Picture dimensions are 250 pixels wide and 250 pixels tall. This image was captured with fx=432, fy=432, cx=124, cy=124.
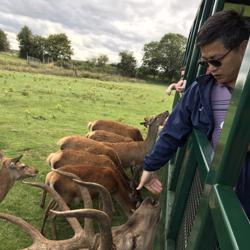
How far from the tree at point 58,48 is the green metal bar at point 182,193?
6578 cm

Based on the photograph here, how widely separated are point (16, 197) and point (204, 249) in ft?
18.1

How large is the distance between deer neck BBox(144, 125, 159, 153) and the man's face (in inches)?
235

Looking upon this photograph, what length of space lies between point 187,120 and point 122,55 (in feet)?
204

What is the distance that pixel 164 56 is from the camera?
59.5 meters

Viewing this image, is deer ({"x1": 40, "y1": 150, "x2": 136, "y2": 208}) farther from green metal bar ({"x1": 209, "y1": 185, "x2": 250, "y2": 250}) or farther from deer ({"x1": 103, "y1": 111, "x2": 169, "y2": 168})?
green metal bar ({"x1": 209, "y1": 185, "x2": 250, "y2": 250})

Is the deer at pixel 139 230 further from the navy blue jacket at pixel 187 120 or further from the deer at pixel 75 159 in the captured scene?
the deer at pixel 75 159

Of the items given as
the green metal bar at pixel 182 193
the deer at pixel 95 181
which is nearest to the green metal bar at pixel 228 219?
the green metal bar at pixel 182 193

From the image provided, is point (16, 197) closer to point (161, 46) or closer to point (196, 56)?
point (196, 56)

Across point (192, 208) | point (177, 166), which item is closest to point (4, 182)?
point (177, 166)

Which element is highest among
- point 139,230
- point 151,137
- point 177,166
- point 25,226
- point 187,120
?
point 187,120

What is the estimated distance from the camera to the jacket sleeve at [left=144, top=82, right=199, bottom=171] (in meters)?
2.50

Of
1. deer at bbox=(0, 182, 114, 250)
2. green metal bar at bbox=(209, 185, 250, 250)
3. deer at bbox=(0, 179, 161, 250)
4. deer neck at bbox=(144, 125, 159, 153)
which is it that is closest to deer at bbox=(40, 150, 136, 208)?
deer neck at bbox=(144, 125, 159, 153)

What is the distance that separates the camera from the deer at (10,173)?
6.03 meters

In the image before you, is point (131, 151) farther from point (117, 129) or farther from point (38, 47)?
point (38, 47)
